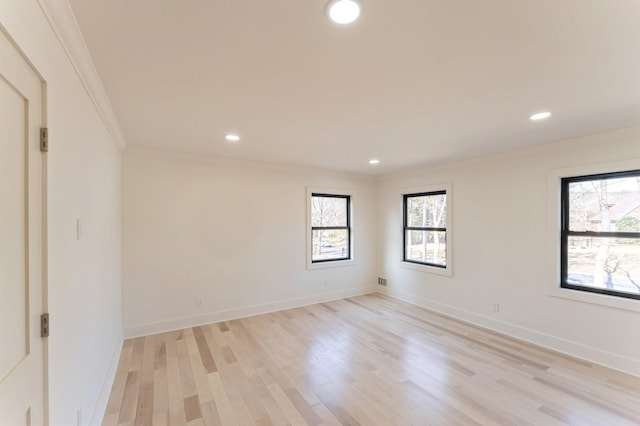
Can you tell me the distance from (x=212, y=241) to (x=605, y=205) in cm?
480

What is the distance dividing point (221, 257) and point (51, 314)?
2922 mm

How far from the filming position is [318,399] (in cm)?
233

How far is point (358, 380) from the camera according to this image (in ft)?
8.54

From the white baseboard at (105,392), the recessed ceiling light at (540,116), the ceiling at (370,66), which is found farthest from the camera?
the recessed ceiling light at (540,116)

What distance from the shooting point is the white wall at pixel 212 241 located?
3594mm

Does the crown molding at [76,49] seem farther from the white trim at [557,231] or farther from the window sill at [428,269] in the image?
the window sill at [428,269]

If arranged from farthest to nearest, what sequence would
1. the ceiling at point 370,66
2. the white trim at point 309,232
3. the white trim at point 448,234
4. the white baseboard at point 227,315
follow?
the white trim at point 309,232, the white trim at point 448,234, the white baseboard at point 227,315, the ceiling at point 370,66

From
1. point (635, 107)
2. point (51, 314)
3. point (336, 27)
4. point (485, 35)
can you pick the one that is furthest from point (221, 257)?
point (635, 107)

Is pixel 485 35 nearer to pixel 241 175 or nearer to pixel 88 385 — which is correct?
pixel 88 385

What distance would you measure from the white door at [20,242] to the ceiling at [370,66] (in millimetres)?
547

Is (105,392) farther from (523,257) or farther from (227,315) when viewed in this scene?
(523,257)

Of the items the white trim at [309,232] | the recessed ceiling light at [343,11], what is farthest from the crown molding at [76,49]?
the white trim at [309,232]

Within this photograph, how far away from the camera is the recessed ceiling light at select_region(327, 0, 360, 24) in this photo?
3.95 feet

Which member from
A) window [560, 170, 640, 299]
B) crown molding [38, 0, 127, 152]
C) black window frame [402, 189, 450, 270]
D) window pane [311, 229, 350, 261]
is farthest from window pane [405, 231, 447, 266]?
crown molding [38, 0, 127, 152]
